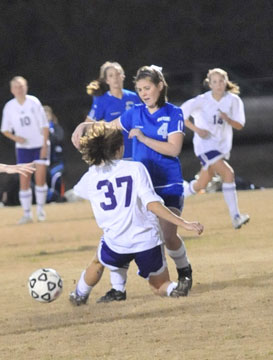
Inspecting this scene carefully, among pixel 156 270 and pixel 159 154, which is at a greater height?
pixel 159 154

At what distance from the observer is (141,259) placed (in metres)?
7.07

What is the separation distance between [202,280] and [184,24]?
10120mm

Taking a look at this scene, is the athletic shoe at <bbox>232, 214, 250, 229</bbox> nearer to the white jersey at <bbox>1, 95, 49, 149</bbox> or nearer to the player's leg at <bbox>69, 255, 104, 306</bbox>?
the white jersey at <bbox>1, 95, 49, 149</bbox>

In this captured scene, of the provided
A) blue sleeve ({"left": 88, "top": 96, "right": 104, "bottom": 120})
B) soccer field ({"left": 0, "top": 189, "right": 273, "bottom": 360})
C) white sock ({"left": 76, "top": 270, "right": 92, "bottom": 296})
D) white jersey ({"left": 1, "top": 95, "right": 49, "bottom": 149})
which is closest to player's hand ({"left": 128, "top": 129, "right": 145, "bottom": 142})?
white sock ({"left": 76, "top": 270, "right": 92, "bottom": 296})

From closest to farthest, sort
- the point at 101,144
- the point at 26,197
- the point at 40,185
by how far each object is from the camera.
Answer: the point at 101,144 → the point at 26,197 → the point at 40,185

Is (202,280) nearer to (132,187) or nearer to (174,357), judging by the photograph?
(132,187)

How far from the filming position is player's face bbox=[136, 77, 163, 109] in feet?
24.4

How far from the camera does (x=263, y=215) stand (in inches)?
540

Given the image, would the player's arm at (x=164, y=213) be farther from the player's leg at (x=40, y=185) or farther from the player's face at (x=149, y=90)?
the player's leg at (x=40, y=185)

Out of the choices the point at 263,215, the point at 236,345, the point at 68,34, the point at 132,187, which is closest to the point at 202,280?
the point at 132,187

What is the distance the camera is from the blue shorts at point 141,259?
A: 23.2ft

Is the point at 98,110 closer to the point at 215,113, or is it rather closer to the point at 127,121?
the point at 215,113

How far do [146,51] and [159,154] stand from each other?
35.0 feet

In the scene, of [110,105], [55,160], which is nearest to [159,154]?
[110,105]
